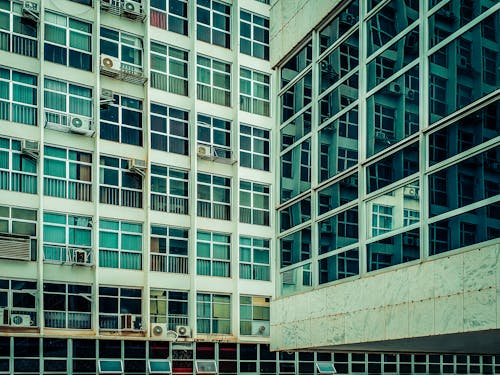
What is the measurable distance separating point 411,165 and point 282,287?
20.8ft

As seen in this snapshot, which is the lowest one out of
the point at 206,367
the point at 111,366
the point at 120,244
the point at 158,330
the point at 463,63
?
the point at 206,367

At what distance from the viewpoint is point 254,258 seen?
32.5m

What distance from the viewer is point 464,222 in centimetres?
1409

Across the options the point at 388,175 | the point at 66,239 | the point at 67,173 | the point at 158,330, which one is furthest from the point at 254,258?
the point at 388,175

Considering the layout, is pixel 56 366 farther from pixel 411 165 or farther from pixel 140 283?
pixel 411 165

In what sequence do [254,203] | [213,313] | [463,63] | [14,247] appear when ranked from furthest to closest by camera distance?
[254,203], [213,313], [14,247], [463,63]

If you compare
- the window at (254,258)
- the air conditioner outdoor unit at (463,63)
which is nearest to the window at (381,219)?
the air conditioner outdoor unit at (463,63)

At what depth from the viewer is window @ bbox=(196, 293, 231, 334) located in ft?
102

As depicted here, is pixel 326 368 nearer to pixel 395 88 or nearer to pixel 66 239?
pixel 66 239

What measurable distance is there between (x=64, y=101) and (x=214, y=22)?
7.08m

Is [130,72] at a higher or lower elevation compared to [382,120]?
higher

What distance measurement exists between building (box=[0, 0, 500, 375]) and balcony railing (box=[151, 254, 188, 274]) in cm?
5

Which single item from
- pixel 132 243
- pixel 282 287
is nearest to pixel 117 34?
pixel 132 243

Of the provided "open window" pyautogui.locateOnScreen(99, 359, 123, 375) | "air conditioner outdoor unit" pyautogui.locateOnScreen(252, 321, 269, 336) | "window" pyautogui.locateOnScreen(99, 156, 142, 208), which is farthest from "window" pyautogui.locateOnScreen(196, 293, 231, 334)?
"window" pyautogui.locateOnScreen(99, 156, 142, 208)
